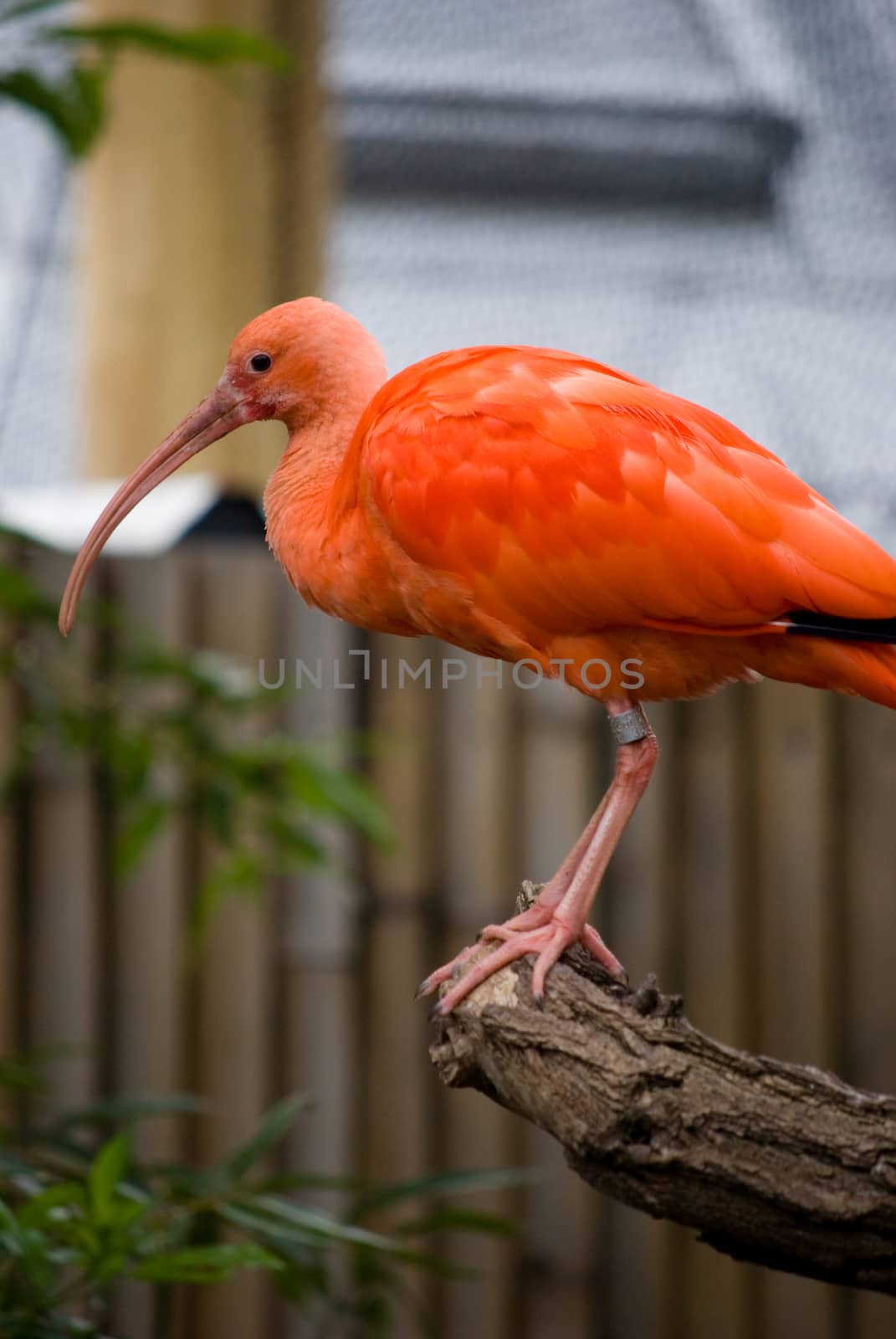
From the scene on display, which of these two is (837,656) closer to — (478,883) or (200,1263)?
(200,1263)

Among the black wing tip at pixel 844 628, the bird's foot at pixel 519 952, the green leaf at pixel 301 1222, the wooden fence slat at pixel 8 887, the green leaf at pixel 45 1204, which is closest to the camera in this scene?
the black wing tip at pixel 844 628

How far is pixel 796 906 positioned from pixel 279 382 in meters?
1.71

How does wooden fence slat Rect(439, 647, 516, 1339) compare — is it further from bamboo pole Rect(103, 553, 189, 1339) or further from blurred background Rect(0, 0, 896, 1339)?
bamboo pole Rect(103, 553, 189, 1339)

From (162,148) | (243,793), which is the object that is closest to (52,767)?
(243,793)

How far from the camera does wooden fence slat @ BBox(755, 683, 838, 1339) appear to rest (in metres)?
2.43

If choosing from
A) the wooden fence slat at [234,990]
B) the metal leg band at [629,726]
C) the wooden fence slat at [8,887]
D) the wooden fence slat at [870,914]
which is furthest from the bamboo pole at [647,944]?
the metal leg band at [629,726]

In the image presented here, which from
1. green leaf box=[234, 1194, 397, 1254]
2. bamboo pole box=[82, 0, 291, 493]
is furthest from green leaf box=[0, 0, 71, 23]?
green leaf box=[234, 1194, 397, 1254]

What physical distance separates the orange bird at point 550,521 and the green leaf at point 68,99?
30.6 inches

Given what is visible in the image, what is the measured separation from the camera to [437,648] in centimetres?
240

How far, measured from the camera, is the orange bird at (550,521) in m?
1.02

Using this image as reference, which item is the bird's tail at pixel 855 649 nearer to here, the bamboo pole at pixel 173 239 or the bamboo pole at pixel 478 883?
the bamboo pole at pixel 173 239

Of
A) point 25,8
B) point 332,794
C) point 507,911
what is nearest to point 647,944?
point 507,911

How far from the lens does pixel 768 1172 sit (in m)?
1.06

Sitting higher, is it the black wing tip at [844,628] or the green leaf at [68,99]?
the green leaf at [68,99]
